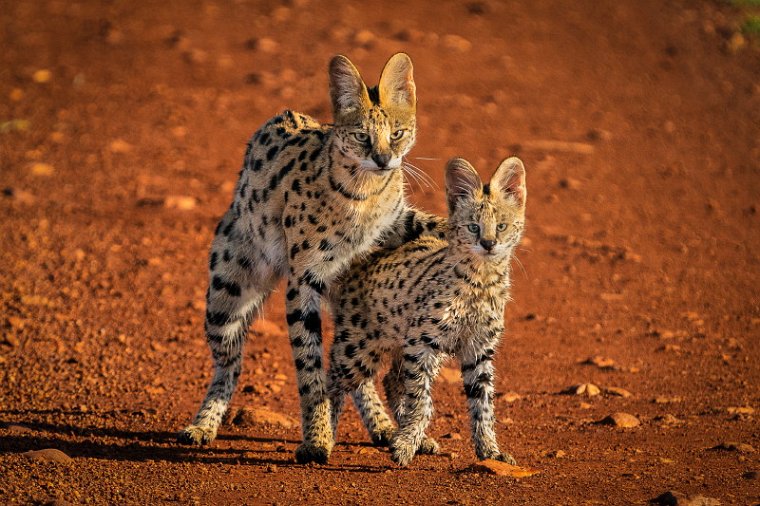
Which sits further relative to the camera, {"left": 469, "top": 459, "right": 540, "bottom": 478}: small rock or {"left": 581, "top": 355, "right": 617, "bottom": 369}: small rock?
{"left": 581, "top": 355, "right": 617, "bottom": 369}: small rock

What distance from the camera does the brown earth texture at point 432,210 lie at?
25.7ft

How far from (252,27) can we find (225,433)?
1162 cm

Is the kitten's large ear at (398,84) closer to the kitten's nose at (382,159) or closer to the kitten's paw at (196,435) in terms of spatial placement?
the kitten's nose at (382,159)

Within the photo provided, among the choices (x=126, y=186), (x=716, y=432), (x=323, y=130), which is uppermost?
(x=323, y=130)

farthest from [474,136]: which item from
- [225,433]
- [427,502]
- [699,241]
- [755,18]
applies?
[427,502]

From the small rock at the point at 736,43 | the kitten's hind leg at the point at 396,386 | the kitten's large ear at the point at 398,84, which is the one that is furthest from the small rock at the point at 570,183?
the kitten's large ear at the point at 398,84

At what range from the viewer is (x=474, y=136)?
15.7 meters

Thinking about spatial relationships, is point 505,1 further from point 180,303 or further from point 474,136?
point 180,303

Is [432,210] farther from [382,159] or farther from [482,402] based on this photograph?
[482,402]

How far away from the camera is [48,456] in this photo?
7633 mm

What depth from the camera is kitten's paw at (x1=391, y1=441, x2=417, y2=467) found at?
762 cm

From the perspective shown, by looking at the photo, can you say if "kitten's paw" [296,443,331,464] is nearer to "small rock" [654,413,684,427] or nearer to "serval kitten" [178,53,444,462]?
"serval kitten" [178,53,444,462]

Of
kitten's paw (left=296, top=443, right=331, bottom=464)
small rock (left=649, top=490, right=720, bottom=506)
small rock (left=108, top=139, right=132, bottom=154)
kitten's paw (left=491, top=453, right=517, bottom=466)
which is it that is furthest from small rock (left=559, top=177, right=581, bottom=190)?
small rock (left=649, top=490, right=720, bottom=506)

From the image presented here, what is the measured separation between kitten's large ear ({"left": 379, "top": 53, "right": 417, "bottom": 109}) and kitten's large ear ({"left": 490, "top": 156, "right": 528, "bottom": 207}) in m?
0.94
